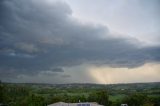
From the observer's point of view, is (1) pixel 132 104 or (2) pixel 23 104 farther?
(1) pixel 132 104

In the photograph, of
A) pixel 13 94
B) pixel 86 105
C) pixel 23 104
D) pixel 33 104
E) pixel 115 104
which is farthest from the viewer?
pixel 13 94

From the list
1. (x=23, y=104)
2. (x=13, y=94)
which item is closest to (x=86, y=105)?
(x=23, y=104)

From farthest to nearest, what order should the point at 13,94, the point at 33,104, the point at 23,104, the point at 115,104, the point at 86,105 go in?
the point at 13,94 → the point at 115,104 → the point at 23,104 → the point at 33,104 → the point at 86,105

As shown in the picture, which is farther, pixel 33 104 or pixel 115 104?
pixel 115 104

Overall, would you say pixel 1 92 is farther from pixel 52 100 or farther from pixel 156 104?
pixel 156 104

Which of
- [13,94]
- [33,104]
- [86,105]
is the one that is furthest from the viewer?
[13,94]

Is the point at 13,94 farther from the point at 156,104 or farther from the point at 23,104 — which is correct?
the point at 156,104

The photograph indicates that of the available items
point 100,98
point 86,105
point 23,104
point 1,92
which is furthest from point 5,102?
point 86,105

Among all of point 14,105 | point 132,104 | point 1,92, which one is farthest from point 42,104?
Answer: point 132,104
